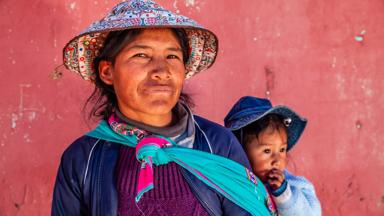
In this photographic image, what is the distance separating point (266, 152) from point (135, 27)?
1027 mm

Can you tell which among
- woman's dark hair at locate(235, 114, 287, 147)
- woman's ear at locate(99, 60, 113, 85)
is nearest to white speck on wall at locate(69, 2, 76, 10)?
woman's ear at locate(99, 60, 113, 85)

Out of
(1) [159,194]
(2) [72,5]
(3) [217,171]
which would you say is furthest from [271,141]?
(2) [72,5]

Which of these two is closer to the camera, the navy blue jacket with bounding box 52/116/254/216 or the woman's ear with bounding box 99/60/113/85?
the navy blue jacket with bounding box 52/116/254/216

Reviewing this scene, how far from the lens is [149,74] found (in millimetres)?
1960

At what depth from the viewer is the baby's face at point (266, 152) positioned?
8.13 feet

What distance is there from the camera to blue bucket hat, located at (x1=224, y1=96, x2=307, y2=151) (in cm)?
249

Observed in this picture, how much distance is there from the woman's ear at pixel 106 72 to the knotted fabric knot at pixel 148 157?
386 millimetres

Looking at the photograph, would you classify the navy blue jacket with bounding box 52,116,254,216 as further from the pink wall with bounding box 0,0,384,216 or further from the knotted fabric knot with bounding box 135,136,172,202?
the pink wall with bounding box 0,0,384,216

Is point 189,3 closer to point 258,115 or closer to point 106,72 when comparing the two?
point 258,115

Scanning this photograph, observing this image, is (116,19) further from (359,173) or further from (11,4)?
(359,173)

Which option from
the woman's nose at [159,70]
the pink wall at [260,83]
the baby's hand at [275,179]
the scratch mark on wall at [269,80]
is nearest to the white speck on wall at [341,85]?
the pink wall at [260,83]

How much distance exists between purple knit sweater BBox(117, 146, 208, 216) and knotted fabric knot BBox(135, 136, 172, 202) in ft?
0.16

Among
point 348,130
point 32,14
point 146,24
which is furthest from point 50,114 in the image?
point 348,130

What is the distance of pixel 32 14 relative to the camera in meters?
3.30
